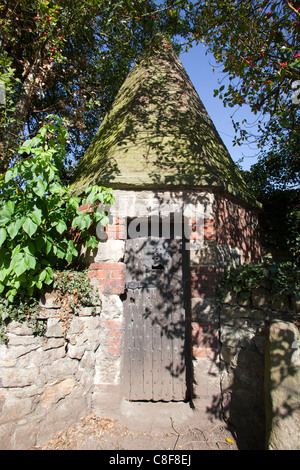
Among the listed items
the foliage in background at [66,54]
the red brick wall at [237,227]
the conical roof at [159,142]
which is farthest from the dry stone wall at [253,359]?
the foliage in background at [66,54]

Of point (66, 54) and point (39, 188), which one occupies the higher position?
point (66, 54)

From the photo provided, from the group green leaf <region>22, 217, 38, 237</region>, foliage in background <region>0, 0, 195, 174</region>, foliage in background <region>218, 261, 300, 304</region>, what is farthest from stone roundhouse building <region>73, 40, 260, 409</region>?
foliage in background <region>0, 0, 195, 174</region>

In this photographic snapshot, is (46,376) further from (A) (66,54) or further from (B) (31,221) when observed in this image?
(A) (66,54)

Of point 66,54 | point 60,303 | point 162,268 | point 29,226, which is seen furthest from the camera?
point 66,54

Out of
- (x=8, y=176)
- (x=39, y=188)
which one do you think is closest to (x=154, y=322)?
(x=39, y=188)

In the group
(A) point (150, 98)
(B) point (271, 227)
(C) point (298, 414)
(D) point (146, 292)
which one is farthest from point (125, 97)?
(C) point (298, 414)

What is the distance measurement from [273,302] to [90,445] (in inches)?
100

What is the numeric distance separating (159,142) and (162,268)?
2.01 metres

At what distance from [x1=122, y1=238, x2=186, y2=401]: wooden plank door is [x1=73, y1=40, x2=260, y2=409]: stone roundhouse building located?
13mm

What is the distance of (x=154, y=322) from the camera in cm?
370

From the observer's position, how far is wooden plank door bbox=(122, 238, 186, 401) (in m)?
3.58

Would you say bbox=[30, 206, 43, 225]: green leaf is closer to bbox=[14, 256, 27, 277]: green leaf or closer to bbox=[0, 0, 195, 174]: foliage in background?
bbox=[14, 256, 27, 277]: green leaf

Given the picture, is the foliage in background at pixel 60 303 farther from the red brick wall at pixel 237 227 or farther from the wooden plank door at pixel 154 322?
the red brick wall at pixel 237 227

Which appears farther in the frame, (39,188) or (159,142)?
(159,142)
